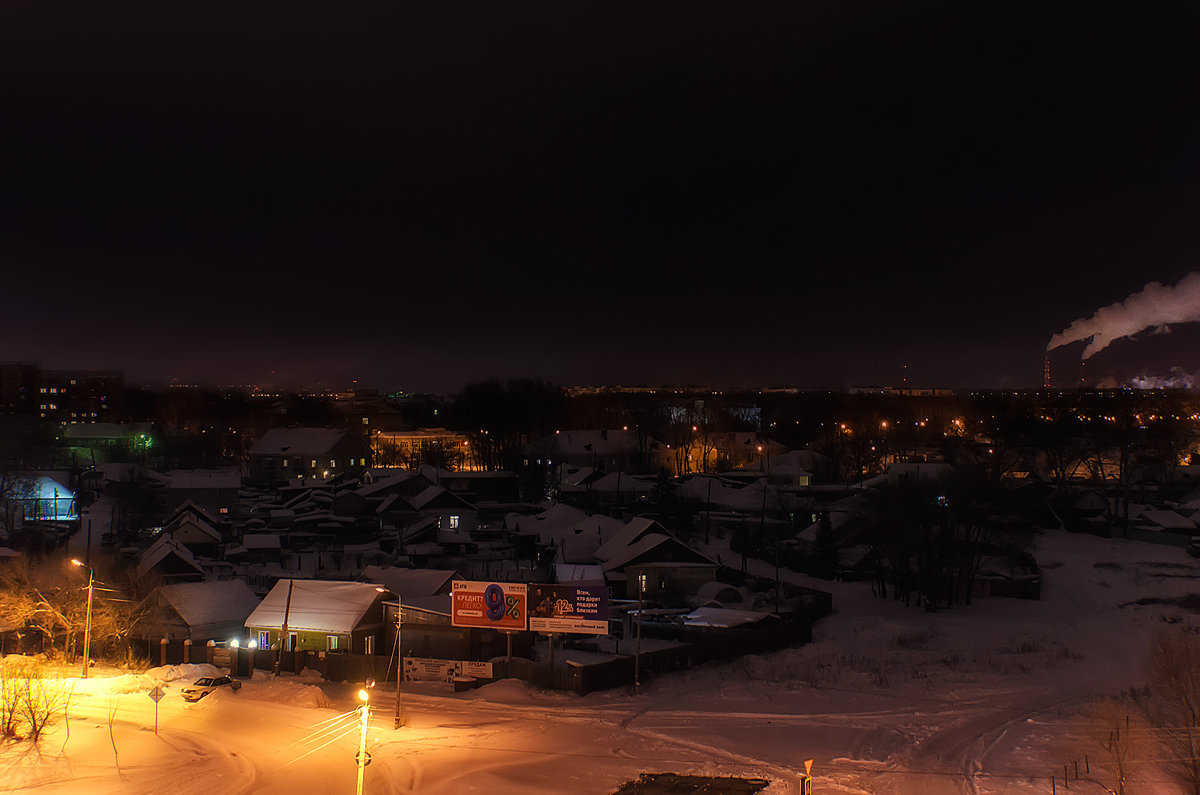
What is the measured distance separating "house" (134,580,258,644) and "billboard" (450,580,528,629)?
8.22m

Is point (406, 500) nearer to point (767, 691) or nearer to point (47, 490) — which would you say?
point (47, 490)

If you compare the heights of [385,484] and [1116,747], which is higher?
[385,484]

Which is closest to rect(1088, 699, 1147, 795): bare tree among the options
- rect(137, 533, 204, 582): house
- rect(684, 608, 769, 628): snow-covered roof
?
rect(684, 608, 769, 628): snow-covered roof

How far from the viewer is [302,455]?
2768 inches

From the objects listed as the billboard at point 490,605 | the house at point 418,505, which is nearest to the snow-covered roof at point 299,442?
the house at point 418,505

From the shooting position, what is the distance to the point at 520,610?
69.1 ft

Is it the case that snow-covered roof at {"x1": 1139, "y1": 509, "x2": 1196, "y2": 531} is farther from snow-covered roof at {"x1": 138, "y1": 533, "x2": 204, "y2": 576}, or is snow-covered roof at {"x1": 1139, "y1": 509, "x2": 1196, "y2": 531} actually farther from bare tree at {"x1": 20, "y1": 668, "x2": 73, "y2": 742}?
bare tree at {"x1": 20, "y1": 668, "x2": 73, "y2": 742}

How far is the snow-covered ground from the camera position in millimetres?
14445

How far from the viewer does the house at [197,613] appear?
24344 millimetres

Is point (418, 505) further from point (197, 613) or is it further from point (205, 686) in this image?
point (205, 686)

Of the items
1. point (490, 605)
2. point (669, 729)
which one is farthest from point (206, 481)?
point (669, 729)

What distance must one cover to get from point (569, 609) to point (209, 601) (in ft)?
39.2

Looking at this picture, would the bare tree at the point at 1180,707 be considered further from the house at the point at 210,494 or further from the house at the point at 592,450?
the house at the point at 592,450

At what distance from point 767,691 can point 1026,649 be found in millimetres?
8985
